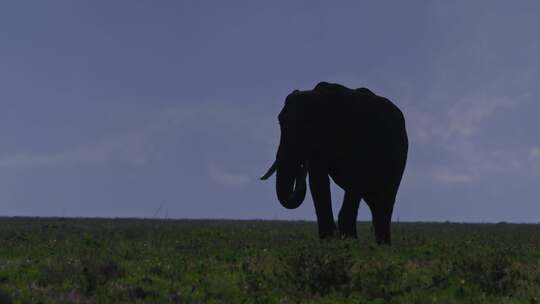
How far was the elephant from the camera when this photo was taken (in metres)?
23.0

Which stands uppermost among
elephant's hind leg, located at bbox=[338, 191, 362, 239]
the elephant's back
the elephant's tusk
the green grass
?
the elephant's back

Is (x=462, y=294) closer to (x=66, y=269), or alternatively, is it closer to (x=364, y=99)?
(x=66, y=269)

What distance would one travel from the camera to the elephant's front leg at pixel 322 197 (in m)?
23.5

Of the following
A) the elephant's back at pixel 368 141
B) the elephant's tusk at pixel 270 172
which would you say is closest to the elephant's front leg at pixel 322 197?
the elephant's back at pixel 368 141

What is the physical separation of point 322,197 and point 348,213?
1.12 meters

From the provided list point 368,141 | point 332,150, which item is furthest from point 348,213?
point 368,141

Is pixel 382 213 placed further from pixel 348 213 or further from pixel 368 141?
pixel 368 141

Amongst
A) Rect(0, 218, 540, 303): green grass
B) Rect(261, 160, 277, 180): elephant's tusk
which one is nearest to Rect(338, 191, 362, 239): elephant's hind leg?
Rect(261, 160, 277, 180): elephant's tusk

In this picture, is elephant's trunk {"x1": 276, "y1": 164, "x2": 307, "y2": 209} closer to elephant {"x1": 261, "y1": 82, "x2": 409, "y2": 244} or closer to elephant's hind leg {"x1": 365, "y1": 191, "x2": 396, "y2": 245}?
elephant {"x1": 261, "y1": 82, "x2": 409, "y2": 244}

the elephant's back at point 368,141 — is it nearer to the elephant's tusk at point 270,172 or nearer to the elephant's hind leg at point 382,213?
the elephant's hind leg at point 382,213

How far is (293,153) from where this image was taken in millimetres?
22969

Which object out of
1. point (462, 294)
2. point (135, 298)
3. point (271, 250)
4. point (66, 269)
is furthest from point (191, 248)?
point (462, 294)

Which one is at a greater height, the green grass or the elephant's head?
the elephant's head

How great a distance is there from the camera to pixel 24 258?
19078 mm
